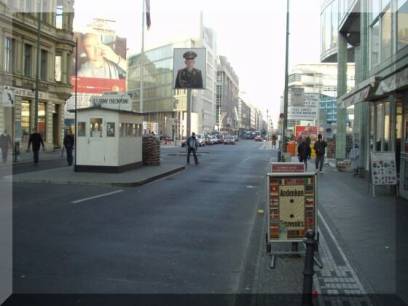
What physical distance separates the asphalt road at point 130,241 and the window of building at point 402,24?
5.63m

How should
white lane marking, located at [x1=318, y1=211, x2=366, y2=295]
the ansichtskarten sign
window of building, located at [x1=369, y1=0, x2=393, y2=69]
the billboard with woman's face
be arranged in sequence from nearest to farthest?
white lane marking, located at [x1=318, y1=211, x2=366, y2=295]
the ansichtskarten sign
window of building, located at [x1=369, y1=0, x2=393, y2=69]
the billboard with woman's face

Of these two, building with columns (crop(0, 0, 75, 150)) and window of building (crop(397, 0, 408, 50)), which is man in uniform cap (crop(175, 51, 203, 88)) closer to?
building with columns (crop(0, 0, 75, 150))

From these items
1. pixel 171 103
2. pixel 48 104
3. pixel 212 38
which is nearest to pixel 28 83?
pixel 48 104

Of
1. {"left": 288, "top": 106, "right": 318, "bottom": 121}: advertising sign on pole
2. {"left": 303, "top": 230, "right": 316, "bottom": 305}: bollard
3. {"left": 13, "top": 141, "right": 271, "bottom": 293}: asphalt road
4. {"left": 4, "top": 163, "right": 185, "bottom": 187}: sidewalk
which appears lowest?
{"left": 13, "top": 141, "right": 271, "bottom": 293}: asphalt road

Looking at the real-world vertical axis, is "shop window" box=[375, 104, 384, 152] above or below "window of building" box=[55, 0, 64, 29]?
below

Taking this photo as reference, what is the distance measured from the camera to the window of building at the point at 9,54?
1577 inches

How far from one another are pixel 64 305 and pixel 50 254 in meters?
2.27

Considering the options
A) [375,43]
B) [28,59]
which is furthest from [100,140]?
[28,59]

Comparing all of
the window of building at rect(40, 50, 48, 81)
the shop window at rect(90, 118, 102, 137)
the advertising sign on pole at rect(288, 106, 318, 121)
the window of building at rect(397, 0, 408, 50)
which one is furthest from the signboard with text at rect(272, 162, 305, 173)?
the window of building at rect(40, 50, 48, 81)

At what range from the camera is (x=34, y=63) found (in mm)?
44875

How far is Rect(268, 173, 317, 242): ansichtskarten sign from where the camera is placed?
24.8 ft

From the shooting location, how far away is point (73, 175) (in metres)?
20.0

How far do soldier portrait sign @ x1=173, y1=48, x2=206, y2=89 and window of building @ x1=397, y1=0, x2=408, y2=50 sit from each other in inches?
899

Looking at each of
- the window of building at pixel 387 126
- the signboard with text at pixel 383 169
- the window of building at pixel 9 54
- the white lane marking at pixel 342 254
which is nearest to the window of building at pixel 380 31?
the window of building at pixel 387 126
